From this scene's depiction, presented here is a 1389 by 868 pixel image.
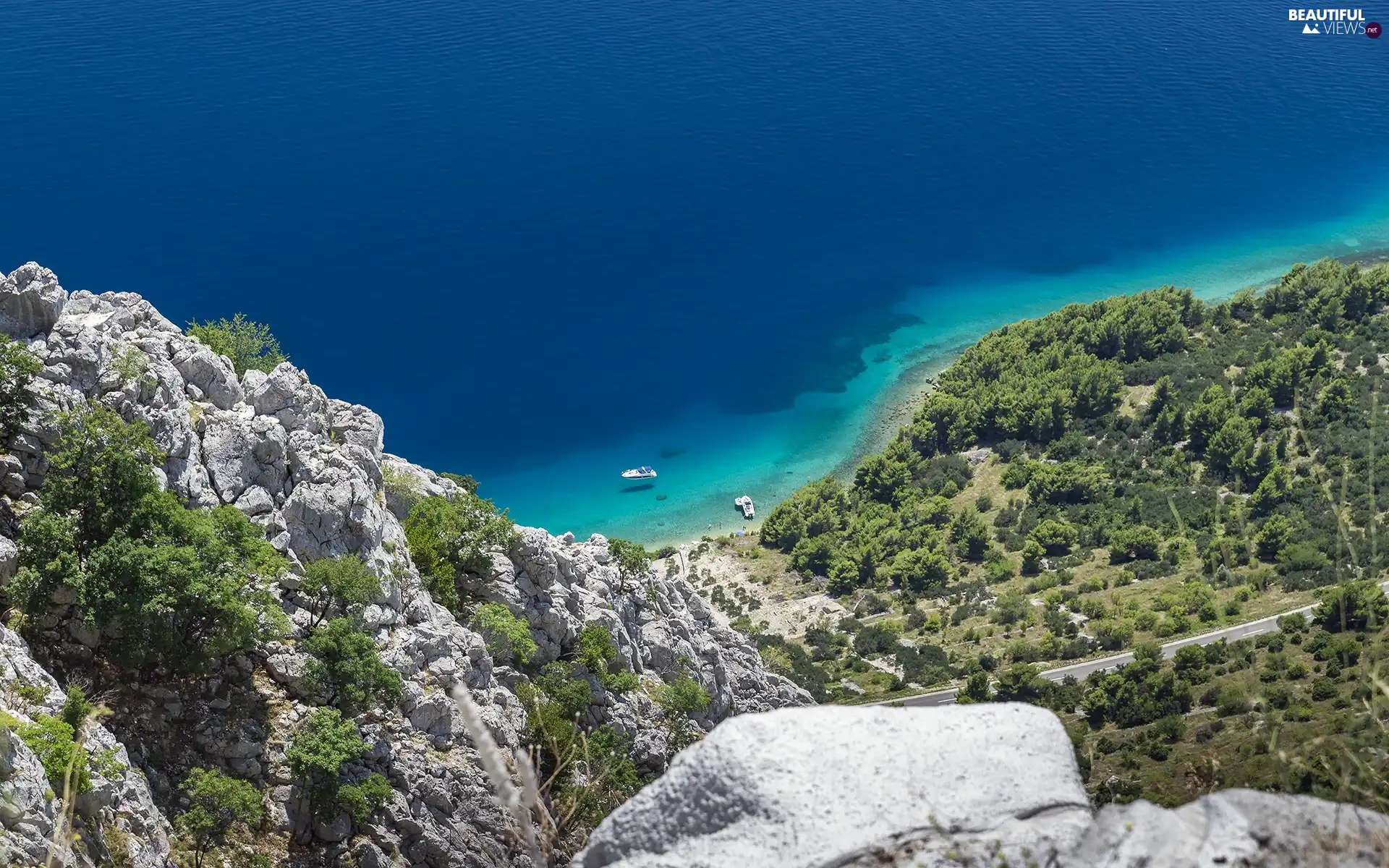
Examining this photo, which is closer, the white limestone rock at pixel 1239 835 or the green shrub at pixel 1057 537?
the white limestone rock at pixel 1239 835

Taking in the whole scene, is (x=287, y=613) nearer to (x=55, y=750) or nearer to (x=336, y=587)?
(x=336, y=587)

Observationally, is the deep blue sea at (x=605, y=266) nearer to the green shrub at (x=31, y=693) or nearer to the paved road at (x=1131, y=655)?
the paved road at (x=1131, y=655)

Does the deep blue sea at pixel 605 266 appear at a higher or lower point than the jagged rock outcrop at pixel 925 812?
higher

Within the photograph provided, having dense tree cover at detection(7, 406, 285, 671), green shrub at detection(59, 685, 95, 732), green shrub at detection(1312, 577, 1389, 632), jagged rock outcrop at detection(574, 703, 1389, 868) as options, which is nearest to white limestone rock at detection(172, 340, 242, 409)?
dense tree cover at detection(7, 406, 285, 671)

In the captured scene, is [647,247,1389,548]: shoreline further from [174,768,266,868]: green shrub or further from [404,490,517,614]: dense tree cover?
[174,768,266,868]: green shrub

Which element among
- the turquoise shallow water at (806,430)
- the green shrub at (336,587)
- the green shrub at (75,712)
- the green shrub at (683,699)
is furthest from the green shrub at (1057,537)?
the green shrub at (75,712)

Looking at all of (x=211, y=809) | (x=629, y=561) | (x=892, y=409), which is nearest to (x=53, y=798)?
(x=211, y=809)
